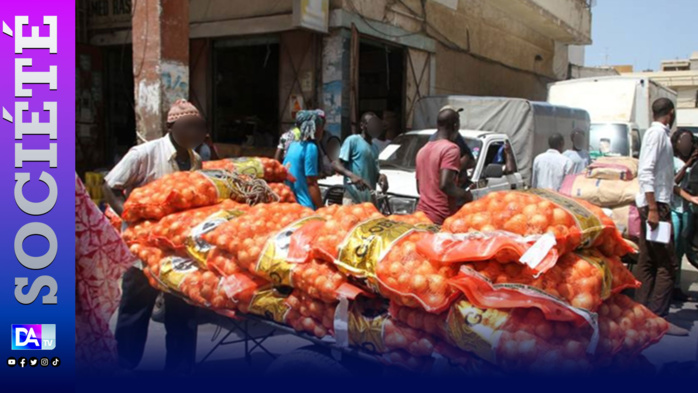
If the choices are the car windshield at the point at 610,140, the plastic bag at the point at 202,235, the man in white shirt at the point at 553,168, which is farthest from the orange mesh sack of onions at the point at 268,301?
the car windshield at the point at 610,140

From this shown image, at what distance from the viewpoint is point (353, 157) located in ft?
21.1

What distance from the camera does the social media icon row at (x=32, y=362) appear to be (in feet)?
6.72

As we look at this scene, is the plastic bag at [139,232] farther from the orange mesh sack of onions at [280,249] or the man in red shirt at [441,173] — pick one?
the man in red shirt at [441,173]

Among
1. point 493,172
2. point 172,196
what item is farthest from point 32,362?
point 493,172

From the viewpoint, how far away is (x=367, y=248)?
2434mm

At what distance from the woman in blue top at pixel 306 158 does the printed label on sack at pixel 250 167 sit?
4.45 feet

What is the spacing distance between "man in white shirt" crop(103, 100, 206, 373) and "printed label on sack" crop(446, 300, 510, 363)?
2.13 meters

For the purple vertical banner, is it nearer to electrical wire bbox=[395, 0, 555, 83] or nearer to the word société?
the word société

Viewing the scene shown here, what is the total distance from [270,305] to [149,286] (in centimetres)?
126

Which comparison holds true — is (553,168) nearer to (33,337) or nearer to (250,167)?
(250,167)

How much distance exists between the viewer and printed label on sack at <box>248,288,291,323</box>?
2.73 m

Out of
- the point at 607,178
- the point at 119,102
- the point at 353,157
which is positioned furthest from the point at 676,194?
the point at 119,102

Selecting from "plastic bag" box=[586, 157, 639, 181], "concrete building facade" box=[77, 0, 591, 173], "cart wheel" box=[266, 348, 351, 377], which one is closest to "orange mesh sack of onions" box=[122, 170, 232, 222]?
"cart wheel" box=[266, 348, 351, 377]

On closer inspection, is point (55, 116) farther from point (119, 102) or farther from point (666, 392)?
point (119, 102)
